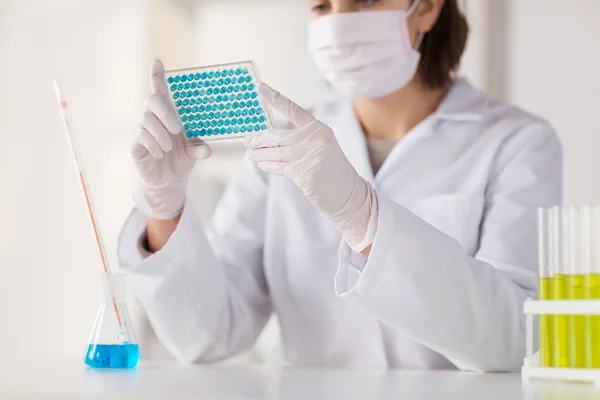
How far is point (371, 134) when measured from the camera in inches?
72.7

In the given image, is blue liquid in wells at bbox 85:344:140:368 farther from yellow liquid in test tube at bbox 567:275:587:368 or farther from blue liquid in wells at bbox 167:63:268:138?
yellow liquid in test tube at bbox 567:275:587:368

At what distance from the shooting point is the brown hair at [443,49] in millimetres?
1857

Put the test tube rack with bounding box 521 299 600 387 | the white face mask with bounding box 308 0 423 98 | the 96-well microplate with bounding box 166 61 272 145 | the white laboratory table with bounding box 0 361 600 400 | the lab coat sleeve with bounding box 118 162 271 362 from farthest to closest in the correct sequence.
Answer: the white face mask with bounding box 308 0 423 98, the lab coat sleeve with bounding box 118 162 271 362, the 96-well microplate with bounding box 166 61 272 145, the test tube rack with bounding box 521 299 600 387, the white laboratory table with bounding box 0 361 600 400

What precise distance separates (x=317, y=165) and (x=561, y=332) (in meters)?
0.41

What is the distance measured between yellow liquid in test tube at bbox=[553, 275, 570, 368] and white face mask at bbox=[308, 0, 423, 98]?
73 centimetres

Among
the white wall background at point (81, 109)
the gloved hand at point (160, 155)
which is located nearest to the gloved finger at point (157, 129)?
the gloved hand at point (160, 155)

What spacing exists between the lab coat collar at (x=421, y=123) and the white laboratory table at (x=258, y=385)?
55 centimetres

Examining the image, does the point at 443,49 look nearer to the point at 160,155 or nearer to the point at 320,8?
the point at 320,8

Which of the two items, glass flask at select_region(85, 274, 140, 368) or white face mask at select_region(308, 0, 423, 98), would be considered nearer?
glass flask at select_region(85, 274, 140, 368)

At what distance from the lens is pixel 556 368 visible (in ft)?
3.63

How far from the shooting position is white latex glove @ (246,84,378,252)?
3.88 ft

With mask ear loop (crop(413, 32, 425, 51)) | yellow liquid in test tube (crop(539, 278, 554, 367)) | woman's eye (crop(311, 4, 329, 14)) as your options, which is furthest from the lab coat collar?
yellow liquid in test tube (crop(539, 278, 554, 367))

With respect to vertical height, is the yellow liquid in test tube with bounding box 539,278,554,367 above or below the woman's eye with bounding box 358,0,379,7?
below

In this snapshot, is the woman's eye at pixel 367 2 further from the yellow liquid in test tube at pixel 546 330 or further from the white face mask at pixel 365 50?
the yellow liquid in test tube at pixel 546 330
